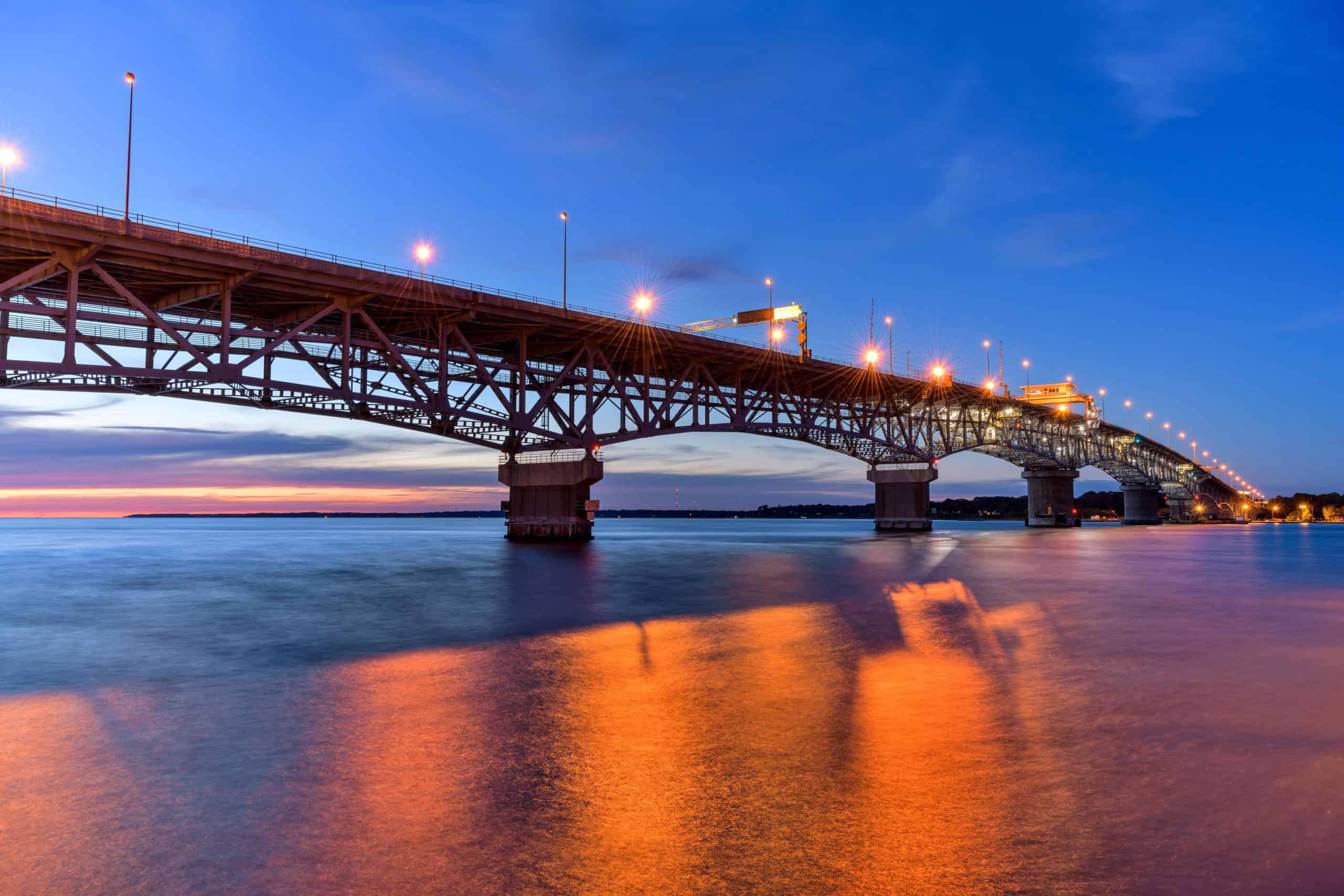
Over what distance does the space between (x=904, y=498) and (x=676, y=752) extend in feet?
312

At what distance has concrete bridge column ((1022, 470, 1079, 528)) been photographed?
12825 centimetres

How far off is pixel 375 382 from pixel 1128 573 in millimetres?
38367

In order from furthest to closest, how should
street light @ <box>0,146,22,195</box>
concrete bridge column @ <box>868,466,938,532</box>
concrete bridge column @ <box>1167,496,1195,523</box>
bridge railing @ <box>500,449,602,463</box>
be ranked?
concrete bridge column @ <box>1167,496,1195,523</box> < concrete bridge column @ <box>868,466,938,532</box> < bridge railing @ <box>500,449,602,463</box> < street light @ <box>0,146,22,195</box>

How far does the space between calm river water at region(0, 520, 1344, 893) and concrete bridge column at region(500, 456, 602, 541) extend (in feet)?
129

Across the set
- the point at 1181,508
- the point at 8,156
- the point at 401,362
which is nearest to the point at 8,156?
the point at 8,156

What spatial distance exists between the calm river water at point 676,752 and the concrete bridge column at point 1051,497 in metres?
114

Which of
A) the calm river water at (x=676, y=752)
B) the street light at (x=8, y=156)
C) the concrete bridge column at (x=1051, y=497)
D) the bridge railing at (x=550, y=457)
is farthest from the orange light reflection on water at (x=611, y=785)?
the concrete bridge column at (x=1051, y=497)

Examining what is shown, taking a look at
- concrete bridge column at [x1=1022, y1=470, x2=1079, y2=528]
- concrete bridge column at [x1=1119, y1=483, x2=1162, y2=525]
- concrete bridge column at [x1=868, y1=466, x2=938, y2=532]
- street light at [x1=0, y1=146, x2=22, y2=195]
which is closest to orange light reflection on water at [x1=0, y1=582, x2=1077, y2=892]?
street light at [x1=0, y1=146, x2=22, y2=195]

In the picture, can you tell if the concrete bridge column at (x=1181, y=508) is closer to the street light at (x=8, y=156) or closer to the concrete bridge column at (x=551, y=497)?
the concrete bridge column at (x=551, y=497)

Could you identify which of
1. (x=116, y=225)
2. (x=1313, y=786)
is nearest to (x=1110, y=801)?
(x=1313, y=786)

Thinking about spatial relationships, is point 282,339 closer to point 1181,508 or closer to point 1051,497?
point 1051,497

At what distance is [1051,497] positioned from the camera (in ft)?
429

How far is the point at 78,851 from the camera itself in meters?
5.85

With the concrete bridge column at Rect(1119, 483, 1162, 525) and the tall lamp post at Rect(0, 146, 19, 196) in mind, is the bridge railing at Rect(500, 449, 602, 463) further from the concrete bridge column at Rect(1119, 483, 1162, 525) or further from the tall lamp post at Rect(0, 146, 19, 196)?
the concrete bridge column at Rect(1119, 483, 1162, 525)
